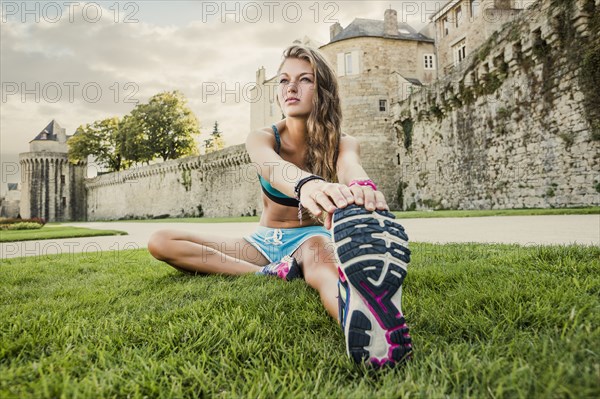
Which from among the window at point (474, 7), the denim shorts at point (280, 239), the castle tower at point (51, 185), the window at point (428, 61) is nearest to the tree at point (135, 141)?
the castle tower at point (51, 185)

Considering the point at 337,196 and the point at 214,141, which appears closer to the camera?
the point at 337,196

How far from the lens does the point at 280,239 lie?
265 centimetres

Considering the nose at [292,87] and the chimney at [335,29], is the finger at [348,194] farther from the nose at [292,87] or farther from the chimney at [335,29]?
the chimney at [335,29]

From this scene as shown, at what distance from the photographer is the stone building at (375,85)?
2356 cm

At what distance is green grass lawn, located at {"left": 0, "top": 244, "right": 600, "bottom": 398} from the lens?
1.02 m

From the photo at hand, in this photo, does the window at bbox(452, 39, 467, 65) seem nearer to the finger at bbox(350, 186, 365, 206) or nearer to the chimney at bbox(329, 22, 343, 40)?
the chimney at bbox(329, 22, 343, 40)

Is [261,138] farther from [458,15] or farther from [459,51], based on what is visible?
[458,15]

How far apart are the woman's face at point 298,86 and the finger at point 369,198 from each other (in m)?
1.13

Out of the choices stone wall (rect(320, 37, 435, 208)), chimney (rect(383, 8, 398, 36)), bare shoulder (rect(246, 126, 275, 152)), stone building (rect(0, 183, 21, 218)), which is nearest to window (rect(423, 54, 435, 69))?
chimney (rect(383, 8, 398, 36))

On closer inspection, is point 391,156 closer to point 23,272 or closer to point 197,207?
point 197,207

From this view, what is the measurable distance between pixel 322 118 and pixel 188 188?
29.3 metres

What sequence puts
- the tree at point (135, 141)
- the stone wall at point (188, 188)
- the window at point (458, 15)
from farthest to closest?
the tree at point (135, 141)
the stone wall at point (188, 188)
the window at point (458, 15)

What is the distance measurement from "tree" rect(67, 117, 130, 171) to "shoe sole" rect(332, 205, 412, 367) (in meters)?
43.8

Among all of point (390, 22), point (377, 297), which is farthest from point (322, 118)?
point (390, 22)
